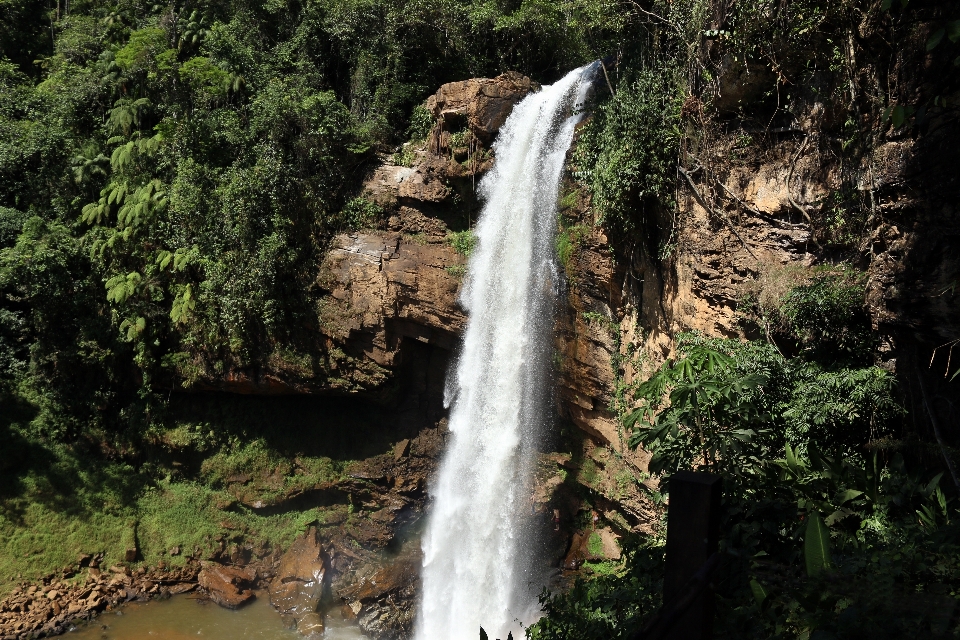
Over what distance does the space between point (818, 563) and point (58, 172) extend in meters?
18.2

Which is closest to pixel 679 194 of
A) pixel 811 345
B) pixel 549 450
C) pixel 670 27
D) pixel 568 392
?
pixel 670 27

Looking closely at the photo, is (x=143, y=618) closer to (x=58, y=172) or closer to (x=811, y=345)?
(x=58, y=172)

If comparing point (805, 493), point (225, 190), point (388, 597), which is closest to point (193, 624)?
point (388, 597)

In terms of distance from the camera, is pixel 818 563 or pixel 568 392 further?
pixel 568 392

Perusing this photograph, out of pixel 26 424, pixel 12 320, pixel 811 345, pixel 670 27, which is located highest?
pixel 670 27

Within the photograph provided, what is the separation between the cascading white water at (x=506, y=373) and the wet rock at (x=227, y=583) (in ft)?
12.8

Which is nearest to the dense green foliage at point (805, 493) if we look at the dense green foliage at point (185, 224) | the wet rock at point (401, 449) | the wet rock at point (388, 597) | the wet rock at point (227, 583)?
the wet rock at point (388, 597)

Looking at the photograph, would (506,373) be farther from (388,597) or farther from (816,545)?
(816,545)

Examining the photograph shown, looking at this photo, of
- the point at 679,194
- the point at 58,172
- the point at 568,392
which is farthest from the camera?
the point at 58,172

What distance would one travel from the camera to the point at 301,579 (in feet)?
45.5

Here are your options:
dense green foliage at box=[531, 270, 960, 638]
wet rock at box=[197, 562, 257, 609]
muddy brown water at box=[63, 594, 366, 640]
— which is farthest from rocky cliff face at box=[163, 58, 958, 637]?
wet rock at box=[197, 562, 257, 609]

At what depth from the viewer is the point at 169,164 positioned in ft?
51.0

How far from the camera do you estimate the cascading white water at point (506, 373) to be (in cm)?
1194

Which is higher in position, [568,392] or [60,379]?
[568,392]
